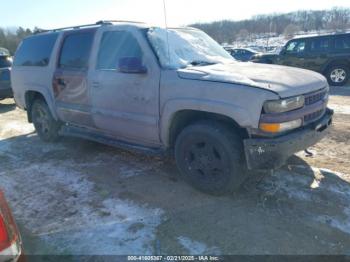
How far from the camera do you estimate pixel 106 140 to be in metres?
4.73

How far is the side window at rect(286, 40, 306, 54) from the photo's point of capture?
11993 mm

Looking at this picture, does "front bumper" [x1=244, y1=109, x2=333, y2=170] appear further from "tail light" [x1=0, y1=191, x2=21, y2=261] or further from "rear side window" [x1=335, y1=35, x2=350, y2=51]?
"rear side window" [x1=335, y1=35, x2=350, y2=51]

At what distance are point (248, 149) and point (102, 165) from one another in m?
2.43

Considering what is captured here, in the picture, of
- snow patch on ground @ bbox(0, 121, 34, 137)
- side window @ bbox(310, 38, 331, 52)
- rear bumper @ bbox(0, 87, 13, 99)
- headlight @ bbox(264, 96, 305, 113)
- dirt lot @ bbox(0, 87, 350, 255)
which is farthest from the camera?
side window @ bbox(310, 38, 331, 52)

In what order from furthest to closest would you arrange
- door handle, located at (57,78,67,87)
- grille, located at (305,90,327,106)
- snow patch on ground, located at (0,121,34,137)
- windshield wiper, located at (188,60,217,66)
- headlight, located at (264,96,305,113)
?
snow patch on ground, located at (0,121,34,137) → door handle, located at (57,78,67,87) → windshield wiper, located at (188,60,217,66) → grille, located at (305,90,327,106) → headlight, located at (264,96,305,113)

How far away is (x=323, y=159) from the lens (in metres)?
4.58

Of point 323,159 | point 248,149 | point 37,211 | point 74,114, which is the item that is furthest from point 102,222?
point 323,159

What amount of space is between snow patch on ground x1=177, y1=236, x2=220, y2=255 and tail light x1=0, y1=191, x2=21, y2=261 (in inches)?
54.4

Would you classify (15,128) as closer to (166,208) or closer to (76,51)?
(76,51)

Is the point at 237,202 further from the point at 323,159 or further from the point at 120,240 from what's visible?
the point at 323,159

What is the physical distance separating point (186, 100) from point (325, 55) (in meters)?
9.77

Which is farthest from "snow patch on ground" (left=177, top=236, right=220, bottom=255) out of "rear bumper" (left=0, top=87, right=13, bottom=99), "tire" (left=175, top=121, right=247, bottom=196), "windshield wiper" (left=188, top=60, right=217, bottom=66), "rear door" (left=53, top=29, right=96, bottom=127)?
"rear bumper" (left=0, top=87, right=13, bottom=99)

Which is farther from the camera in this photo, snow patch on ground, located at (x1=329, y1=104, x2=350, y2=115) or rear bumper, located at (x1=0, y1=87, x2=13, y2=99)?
rear bumper, located at (x1=0, y1=87, x2=13, y2=99)

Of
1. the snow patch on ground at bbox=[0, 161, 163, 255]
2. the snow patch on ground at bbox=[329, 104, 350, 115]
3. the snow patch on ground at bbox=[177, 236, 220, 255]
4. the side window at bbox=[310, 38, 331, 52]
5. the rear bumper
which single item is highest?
the side window at bbox=[310, 38, 331, 52]
